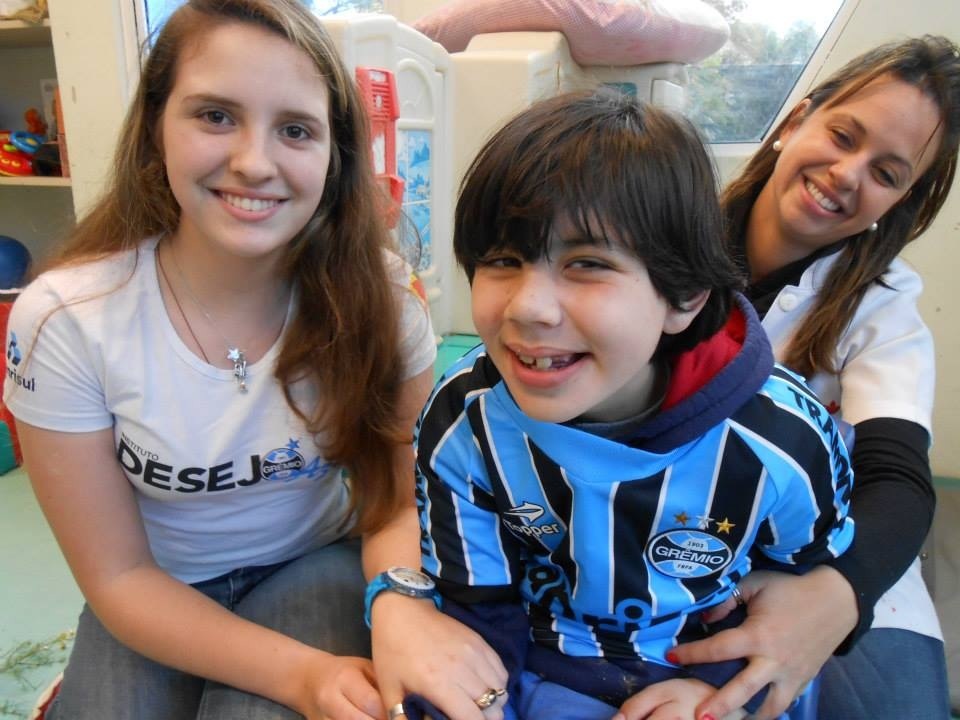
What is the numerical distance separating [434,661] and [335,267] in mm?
484

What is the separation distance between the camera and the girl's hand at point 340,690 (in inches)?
27.6

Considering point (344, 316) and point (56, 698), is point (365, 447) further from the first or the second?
point (56, 698)

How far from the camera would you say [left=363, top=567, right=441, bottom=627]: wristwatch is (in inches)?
29.7

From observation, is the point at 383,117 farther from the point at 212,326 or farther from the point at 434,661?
the point at 434,661

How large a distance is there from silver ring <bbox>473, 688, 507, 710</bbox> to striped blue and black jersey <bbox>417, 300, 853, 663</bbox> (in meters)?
0.08

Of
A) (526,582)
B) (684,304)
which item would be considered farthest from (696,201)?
(526,582)

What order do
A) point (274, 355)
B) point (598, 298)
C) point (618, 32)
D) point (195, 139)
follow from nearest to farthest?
point (598, 298), point (195, 139), point (274, 355), point (618, 32)

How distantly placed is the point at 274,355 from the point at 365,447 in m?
0.17

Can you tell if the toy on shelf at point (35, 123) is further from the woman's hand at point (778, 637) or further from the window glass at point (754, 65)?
the woman's hand at point (778, 637)

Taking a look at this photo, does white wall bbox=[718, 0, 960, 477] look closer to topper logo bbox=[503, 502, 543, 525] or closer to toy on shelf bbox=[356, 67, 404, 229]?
toy on shelf bbox=[356, 67, 404, 229]

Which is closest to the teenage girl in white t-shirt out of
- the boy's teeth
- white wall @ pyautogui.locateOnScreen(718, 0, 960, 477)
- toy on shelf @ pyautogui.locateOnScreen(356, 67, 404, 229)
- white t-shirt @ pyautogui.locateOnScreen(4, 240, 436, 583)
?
white t-shirt @ pyautogui.locateOnScreen(4, 240, 436, 583)

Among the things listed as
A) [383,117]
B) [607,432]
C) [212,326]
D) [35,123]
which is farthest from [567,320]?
[35,123]

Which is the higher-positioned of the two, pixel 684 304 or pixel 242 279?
pixel 684 304

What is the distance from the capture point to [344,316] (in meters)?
0.87
